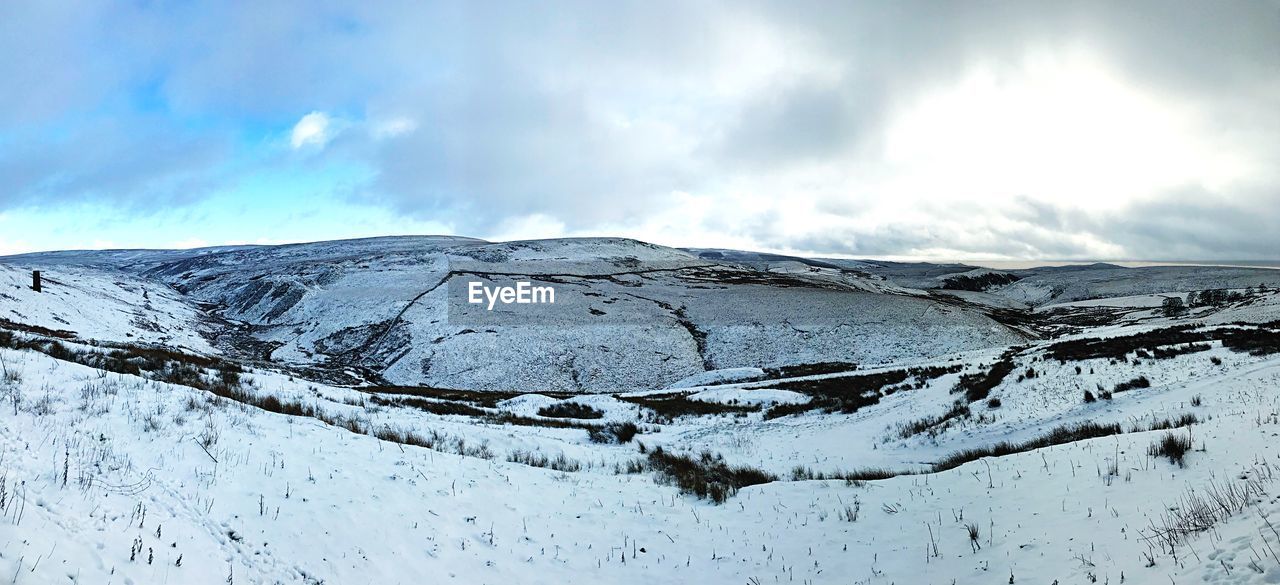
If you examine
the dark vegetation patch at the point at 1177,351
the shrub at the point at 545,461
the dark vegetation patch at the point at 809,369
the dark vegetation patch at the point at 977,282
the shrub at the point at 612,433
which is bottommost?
the dark vegetation patch at the point at 809,369

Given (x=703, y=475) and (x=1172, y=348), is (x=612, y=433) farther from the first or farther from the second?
(x=1172, y=348)

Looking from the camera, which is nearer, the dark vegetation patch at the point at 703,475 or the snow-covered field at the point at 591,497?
the snow-covered field at the point at 591,497

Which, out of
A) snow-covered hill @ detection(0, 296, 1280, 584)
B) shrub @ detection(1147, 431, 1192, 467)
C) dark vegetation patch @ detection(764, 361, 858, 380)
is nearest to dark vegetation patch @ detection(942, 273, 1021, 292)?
dark vegetation patch @ detection(764, 361, 858, 380)

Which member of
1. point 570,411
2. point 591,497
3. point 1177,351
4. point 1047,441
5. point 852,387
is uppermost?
point 1177,351

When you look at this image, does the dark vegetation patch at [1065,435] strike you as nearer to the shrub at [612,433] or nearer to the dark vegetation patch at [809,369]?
the shrub at [612,433]

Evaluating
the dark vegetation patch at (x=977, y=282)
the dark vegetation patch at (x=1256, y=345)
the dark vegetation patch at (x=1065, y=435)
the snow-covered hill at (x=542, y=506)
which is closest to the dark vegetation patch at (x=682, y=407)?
the snow-covered hill at (x=542, y=506)

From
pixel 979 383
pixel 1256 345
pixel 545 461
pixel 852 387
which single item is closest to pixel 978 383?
pixel 979 383
